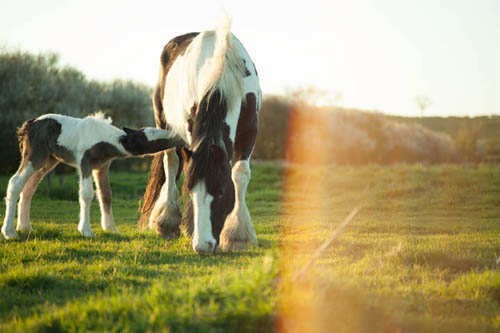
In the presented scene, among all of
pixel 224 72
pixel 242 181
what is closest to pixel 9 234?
pixel 242 181

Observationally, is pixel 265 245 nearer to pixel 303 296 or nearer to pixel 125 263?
pixel 125 263

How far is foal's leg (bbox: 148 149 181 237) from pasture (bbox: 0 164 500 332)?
0.28m

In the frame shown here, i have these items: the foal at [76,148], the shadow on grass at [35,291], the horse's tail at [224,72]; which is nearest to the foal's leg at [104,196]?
the foal at [76,148]

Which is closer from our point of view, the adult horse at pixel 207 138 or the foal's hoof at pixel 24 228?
the adult horse at pixel 207 138

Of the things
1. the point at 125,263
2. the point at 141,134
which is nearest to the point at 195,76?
the point at 141,134

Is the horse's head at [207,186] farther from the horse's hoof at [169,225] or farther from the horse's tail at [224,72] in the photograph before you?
the horse's hoof at [169,225]

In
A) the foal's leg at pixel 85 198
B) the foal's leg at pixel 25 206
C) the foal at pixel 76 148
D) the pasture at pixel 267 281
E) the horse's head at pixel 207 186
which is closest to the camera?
the pasture at pixel 267 281

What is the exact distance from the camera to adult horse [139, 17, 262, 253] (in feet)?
16.1

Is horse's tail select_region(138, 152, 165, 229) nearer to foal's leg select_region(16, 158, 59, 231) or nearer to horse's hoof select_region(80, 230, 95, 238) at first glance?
horse's hoof select_region(80, 230, 95, 238)

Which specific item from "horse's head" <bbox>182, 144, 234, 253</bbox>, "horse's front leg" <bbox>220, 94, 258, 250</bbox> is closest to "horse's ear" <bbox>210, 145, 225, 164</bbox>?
"horse's head" <bbox>182, 144, 234, 253</bbox>

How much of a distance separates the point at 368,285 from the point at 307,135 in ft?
90.0

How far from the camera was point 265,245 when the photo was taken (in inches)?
253

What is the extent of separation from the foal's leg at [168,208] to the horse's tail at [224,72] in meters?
2.18

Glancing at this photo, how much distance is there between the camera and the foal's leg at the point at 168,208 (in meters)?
7.03
